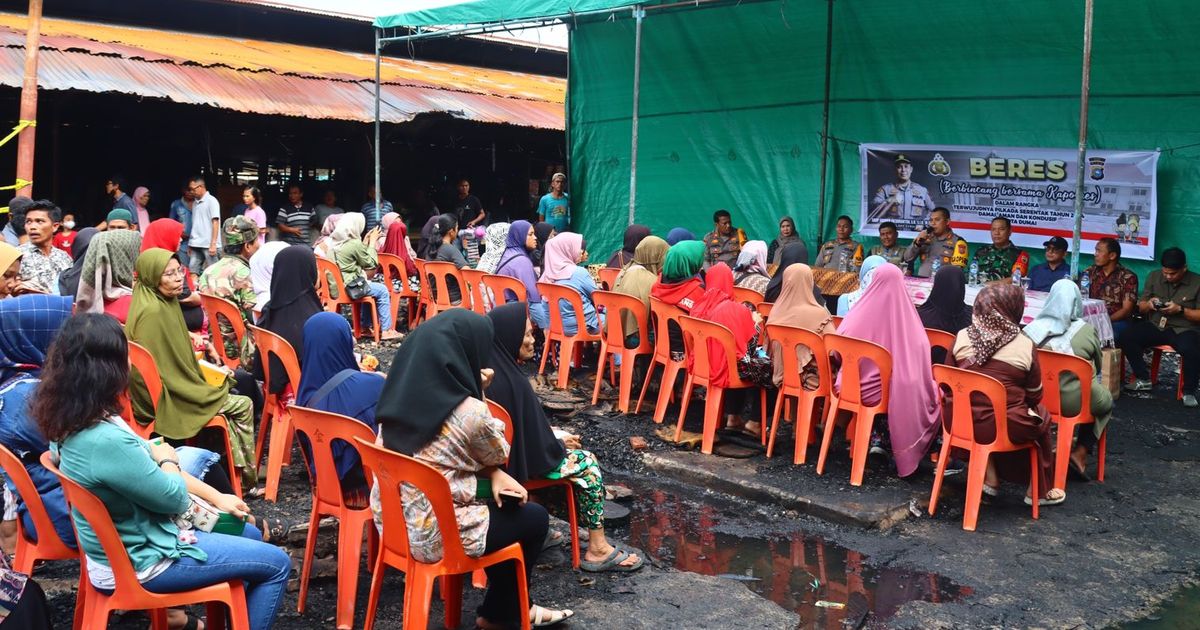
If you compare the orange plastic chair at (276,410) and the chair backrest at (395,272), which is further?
the chair backrest at (395,272)

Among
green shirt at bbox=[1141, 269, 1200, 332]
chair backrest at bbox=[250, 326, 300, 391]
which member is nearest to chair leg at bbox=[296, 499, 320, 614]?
chair backrest at bbox=[250, 326, 300, 391]

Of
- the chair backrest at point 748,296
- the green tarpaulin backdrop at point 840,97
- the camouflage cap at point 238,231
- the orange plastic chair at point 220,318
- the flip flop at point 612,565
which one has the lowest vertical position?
the flip flop at point 612,565

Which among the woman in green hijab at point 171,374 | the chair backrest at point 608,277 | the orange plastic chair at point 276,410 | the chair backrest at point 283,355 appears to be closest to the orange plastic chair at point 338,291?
the chair backrest at point 608,277

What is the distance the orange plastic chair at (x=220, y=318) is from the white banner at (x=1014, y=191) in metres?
7.88

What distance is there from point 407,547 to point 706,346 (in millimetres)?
3318

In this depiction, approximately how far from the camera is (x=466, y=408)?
11.2 ft

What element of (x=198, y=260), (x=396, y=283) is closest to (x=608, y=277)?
(x=396, y=283)

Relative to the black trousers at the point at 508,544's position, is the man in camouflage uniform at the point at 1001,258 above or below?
above

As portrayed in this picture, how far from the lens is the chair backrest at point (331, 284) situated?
375 inches

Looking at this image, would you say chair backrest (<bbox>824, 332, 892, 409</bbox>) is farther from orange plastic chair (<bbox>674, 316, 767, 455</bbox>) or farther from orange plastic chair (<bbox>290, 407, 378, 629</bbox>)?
orange plastic chair (<bbox>290, 407, 378, 629</bbox>)

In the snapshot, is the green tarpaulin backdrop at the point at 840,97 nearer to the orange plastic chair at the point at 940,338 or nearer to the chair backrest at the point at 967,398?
the orange plastic chair at the point at 940,338

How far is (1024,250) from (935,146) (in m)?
1.59

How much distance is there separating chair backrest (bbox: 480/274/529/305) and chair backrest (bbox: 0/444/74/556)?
15.8ft

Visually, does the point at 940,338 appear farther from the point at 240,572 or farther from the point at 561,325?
the point at 240,572
